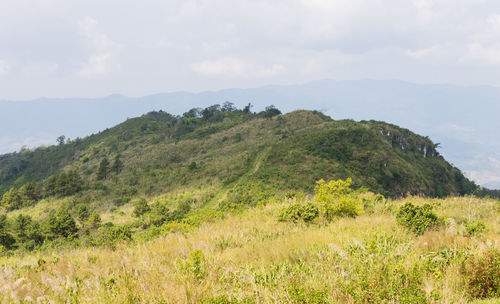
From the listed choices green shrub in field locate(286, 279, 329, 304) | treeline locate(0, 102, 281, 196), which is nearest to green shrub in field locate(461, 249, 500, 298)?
green shrub in field locate(286, 279, 329, 304)

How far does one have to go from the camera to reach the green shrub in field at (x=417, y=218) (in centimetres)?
598

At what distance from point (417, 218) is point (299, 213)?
3044 mm

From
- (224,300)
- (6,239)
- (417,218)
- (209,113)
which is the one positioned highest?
(209,113)

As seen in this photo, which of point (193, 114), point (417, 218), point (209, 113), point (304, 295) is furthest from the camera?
point (193, 114)

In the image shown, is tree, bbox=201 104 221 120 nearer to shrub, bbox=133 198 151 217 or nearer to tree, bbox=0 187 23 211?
tree, bbox=0 187 23 211

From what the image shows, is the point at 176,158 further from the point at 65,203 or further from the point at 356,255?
the point at 356,255

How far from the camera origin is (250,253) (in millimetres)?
5074

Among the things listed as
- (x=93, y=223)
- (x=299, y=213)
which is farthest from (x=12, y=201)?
(x=299, y=213)

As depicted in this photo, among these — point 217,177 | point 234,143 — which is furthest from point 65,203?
point 234,143

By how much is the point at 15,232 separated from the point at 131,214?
9.72 metres

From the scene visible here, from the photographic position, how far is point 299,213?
311 inches

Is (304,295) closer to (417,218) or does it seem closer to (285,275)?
(285,275)

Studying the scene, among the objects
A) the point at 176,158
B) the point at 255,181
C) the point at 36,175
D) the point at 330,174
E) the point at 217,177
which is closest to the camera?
the point at 255,181

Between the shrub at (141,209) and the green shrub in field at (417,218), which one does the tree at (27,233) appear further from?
the green shrub in field at (417,218)
